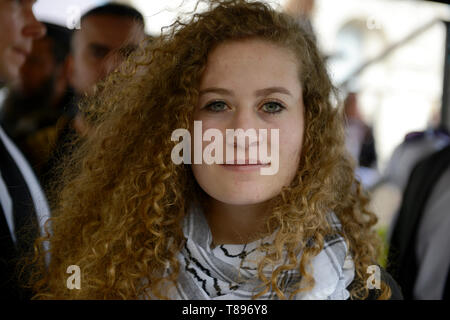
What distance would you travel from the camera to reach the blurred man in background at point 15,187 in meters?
0.85

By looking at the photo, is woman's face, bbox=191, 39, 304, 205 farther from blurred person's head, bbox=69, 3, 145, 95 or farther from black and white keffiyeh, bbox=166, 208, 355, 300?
blurred person's head, bbox=69, 3, 145, 95

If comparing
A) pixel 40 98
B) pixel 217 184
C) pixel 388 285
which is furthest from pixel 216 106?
pixel 40 98

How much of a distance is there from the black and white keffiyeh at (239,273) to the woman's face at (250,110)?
0.31ft

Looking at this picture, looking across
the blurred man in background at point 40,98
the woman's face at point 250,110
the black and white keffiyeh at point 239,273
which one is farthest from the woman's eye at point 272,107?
the blurred man in background at point 40,98

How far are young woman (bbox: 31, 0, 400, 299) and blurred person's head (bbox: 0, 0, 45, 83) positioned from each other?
0.26 meters

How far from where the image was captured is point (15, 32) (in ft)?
3.07

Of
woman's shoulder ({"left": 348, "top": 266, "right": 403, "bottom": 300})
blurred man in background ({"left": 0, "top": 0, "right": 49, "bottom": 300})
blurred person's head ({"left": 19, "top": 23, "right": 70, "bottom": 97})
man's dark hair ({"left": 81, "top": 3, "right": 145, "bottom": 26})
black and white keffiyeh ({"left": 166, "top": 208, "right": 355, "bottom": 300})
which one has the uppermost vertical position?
man's dark hair ({"left": 81, "top": 3, "right": 145, "bottom": 26})

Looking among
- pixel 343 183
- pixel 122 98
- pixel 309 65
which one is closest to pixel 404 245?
pixel 343 183

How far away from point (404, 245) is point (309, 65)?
2.03 ft

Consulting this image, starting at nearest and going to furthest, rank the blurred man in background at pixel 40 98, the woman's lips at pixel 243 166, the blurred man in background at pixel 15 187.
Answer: the woman's lips at pixel 243 166 → the blurred man in background at pixel 15 187 → the blurred man in background at pixel 40 98

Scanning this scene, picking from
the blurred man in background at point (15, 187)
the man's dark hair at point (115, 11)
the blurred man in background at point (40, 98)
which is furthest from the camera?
the blurred man in background at point (40, 98)

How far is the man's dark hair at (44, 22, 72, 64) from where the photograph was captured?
1.04 m

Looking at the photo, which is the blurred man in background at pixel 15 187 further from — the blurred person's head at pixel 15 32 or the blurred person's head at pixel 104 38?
the blurred person's head at pixel 104 38

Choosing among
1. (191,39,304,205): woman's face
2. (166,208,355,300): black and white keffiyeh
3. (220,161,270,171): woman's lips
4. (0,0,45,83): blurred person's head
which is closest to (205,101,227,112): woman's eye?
(191,39,304,205): woman's face
